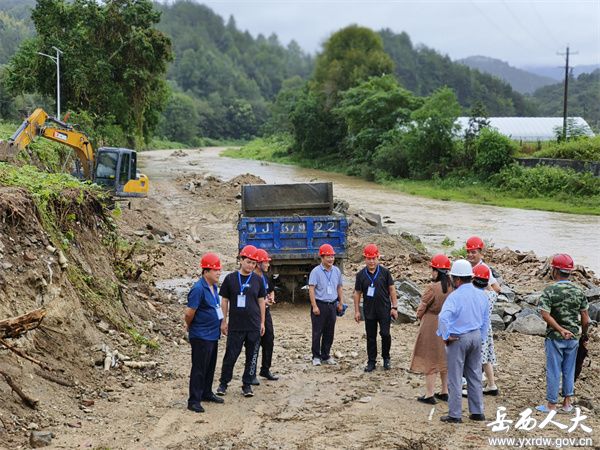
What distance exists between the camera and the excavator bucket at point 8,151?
57.2ft

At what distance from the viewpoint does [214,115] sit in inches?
4916

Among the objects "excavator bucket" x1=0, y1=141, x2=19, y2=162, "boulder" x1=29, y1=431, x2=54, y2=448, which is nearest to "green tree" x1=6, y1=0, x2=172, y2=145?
"excavator bucket" x1=0, y1=141, x2=19, y2=162

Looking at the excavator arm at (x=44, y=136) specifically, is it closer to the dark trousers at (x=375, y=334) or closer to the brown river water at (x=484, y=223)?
the dark trousers at (x=375, y=334)

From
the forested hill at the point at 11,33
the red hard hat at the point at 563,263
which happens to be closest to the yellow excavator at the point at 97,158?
the red hard hat at the point at 563,263

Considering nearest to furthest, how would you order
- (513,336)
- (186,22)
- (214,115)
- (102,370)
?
(102,370), (513,336), (214,115), (186,22)

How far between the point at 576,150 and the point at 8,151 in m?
34.0

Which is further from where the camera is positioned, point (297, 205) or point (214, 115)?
point (214, 115)

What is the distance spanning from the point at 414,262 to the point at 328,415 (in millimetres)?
11430

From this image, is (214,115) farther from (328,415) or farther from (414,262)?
(328,415)

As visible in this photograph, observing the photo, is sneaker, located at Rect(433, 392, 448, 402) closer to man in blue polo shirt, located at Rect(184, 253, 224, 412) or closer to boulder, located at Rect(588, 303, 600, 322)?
man in blue polo shirt, located at Rect(184, 253, 224, 412)

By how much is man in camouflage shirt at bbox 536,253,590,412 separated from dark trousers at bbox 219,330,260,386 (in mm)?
3168

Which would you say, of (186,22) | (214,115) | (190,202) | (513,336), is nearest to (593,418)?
(513,336)

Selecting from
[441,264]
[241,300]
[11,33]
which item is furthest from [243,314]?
[11,33]

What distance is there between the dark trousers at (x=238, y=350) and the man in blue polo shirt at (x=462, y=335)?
7.06 ft
